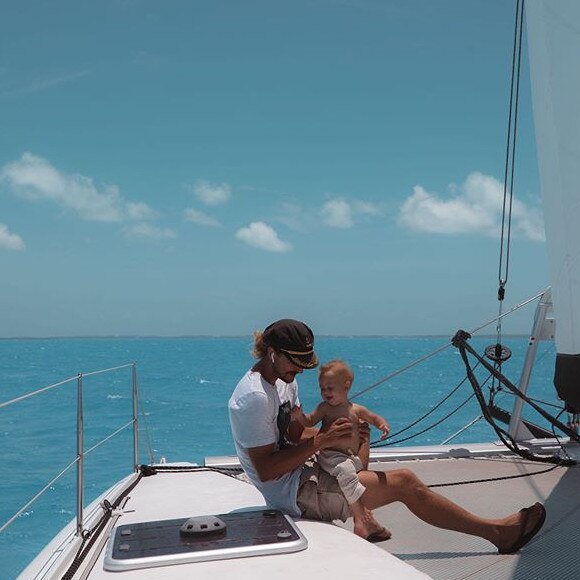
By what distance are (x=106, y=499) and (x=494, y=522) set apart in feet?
4.71

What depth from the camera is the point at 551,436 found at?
5410mm

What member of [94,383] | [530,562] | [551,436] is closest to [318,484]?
[530,562]

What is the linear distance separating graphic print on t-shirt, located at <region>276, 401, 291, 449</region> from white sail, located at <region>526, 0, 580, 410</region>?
994mm

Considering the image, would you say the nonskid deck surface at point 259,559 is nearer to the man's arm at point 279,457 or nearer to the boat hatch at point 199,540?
Result: the boat hatch at point 199,540

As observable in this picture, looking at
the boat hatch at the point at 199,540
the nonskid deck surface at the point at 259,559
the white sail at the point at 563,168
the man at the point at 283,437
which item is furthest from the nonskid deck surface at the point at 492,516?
the boat hatch at the point at 199,540

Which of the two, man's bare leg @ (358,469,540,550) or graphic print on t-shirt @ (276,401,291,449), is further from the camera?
man's bare leg @ (358,469,540,550)

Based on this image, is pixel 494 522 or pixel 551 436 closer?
pixel 494 522

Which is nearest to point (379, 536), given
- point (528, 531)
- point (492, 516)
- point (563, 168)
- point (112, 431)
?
point (528, 531)

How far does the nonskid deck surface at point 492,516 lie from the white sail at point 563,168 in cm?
63

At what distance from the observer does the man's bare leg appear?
259 centimetres

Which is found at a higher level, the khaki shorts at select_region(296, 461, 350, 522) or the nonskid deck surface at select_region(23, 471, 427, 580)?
the khaki shorts at select_region(296, 461, 350, 522)

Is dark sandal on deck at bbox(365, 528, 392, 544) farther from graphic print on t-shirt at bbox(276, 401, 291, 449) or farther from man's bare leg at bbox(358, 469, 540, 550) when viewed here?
graphic print on t-shirt at bbox(276, 401, 291, 449)

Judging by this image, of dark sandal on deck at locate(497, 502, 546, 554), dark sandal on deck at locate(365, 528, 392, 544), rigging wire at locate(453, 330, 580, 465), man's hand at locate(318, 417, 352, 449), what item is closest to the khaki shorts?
man's hand at locate(318, 417, 352, 449)

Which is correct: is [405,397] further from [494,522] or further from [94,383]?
[494,522]
